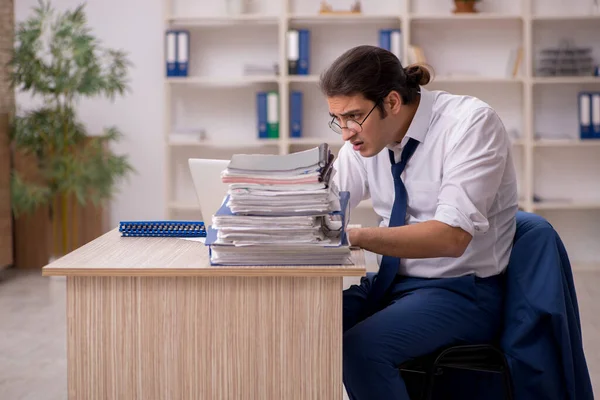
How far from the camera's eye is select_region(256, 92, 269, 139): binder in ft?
17.4

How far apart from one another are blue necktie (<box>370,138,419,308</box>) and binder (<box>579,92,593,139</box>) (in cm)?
359

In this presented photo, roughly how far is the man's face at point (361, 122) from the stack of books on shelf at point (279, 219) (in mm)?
323

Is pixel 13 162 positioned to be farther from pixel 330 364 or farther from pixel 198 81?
pixel 330 364

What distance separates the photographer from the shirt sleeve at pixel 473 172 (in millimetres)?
1840

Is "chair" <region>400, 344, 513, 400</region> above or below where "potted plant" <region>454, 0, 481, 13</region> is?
below

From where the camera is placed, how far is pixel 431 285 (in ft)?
6.54

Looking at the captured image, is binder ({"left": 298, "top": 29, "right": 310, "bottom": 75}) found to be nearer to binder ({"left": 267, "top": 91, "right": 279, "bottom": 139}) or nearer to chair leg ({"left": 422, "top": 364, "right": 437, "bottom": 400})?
binder ({"left": 267, "top": 91, "right": 279, "bottom": 139})

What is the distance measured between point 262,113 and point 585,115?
7.18 feet

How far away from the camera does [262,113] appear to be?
17.5ft

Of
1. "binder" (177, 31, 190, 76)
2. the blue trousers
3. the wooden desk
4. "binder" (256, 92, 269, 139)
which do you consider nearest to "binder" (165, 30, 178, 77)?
"binder" (177, 31, 190, 76)

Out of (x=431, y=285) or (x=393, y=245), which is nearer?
(x=393, y=245)

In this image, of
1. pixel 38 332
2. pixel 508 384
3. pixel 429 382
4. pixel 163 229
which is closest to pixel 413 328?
pixel 429 382

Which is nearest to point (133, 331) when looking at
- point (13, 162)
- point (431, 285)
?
point (431, 285)

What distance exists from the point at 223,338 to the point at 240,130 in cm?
401
